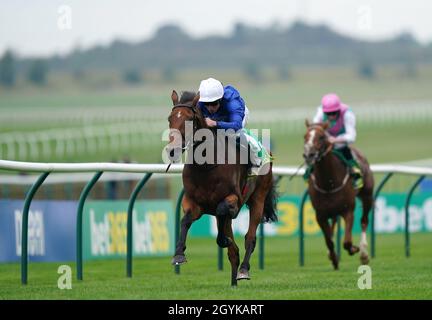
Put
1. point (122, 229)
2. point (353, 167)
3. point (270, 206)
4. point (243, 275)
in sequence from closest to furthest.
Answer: point (243, 275) < point (270, 206) < point (353, 167) < point (122, 229)

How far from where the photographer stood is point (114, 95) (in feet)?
233

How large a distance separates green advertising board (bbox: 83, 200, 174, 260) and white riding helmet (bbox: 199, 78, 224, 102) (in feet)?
18.3

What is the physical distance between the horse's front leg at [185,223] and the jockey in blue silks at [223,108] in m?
0.63

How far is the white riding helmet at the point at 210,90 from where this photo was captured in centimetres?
955

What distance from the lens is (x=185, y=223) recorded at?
30.3 feet

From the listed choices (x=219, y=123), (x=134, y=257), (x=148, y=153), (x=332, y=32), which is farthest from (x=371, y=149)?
(x=332, y=32)

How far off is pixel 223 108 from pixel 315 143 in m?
3.31

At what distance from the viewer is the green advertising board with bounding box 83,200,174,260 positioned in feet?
49.2

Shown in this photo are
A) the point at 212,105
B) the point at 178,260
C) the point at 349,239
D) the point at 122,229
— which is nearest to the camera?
the point at 178,260

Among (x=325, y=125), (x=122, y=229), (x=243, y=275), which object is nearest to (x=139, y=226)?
(x=122, y=229)

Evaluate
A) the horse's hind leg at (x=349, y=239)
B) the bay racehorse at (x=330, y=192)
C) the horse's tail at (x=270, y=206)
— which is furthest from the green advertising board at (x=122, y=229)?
the horse's tail at (x=270, y=206)

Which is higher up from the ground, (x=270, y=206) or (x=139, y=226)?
(x=270, y=206)

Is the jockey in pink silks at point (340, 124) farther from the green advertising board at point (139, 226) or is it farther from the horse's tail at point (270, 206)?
the green advertising board at point (139, 226)

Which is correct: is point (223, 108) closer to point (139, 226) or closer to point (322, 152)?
point (322, 152)
